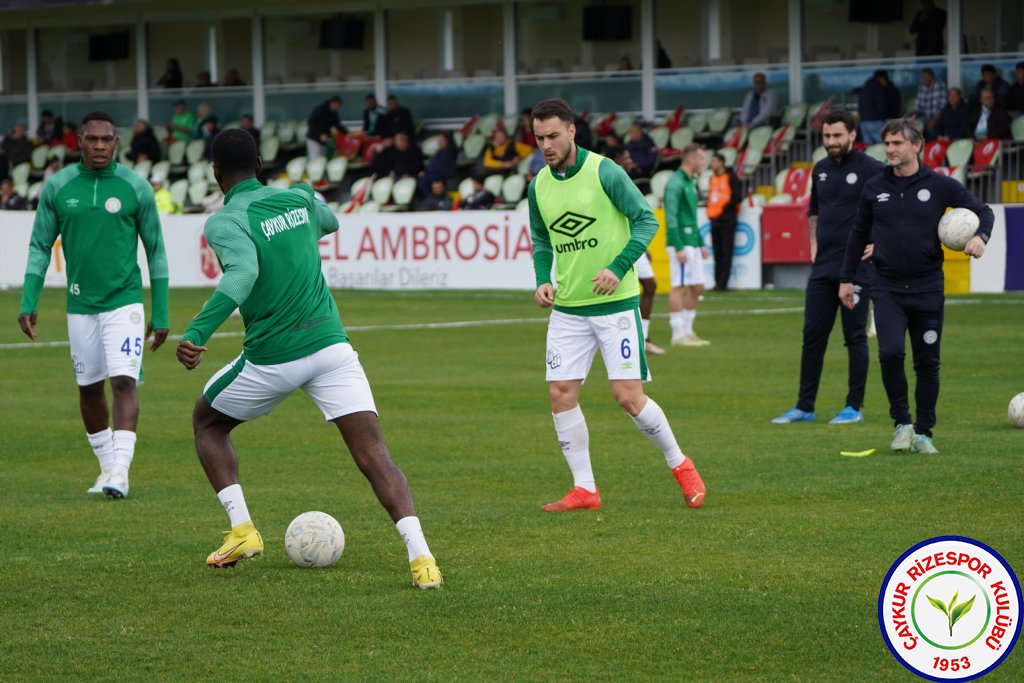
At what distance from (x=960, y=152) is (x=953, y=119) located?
3.46ft

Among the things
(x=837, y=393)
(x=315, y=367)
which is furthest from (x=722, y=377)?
(x=315, y=367)

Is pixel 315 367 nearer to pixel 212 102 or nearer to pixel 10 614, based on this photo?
pixel 10 614

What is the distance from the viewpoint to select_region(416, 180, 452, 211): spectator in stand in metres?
33.5

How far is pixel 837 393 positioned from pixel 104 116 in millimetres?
7568

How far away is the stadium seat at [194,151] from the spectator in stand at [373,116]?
4.91 meters

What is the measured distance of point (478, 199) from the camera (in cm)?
3262

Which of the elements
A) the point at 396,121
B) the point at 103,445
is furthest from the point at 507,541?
the point at 396,121

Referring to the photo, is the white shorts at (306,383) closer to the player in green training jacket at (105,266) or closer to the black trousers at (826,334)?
the player in green training jacket at (105,266)

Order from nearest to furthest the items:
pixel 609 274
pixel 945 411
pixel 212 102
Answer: pixel 609 274 < pixel 945 411 < pixel 212 102

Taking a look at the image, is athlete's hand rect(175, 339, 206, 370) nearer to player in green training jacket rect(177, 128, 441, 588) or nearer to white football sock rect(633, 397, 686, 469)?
player in green training jacket rect(177, 128, 441, 588)

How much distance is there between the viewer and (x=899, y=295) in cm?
1070

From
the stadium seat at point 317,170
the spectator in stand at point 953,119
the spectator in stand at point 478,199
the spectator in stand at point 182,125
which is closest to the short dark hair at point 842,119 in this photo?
the spectator in stand at point 953,119

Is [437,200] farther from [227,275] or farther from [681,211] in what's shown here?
[227,275]

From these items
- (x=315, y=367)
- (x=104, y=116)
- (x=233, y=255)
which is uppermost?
(x=104, y=116)
